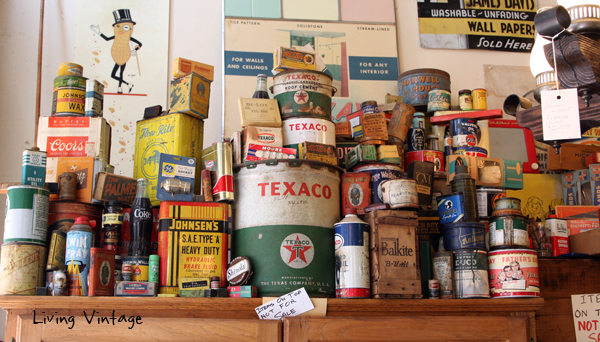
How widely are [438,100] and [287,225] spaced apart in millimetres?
1347

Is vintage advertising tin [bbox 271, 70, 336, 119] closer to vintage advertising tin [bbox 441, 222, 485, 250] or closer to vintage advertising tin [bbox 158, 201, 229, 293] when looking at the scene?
vintage advertising tin [bbox 158, 201, 229, 293]

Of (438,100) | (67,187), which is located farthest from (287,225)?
(438,100)

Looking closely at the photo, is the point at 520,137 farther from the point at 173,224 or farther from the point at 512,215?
the point at 173,224

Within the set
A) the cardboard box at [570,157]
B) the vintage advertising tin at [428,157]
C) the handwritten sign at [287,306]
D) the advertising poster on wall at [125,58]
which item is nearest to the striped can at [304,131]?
the vintage advertising tin at [428,157]

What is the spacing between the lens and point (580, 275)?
2.54m

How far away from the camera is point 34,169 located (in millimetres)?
2123

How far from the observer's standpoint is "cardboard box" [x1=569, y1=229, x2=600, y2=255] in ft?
8.20

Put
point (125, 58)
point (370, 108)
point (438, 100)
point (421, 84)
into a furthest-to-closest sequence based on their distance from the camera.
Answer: point (125, 58), point (421, 84), point (438, 100), point (370, 108)

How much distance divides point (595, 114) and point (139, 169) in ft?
5.88

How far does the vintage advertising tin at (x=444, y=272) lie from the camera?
85.8 inches

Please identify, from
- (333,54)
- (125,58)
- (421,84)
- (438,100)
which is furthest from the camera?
(333,54)

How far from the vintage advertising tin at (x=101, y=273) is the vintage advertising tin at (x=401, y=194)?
43.5 inches

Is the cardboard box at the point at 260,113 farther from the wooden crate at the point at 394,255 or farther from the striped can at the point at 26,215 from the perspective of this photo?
the striped can at the point at 26,215

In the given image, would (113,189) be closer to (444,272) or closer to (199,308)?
(199,308)
